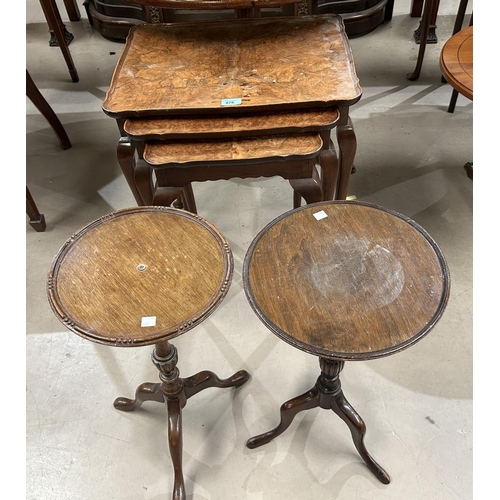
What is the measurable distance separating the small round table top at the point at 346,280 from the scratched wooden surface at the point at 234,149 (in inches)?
11.6

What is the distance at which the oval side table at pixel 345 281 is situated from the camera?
4.35 feet

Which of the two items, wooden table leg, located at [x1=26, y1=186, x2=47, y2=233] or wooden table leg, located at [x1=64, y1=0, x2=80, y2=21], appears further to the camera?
wooden table leg, located at [x1=64, y1=0, x2=80, y2=21]

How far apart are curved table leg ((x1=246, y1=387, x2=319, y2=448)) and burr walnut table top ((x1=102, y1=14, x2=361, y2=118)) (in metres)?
1.10

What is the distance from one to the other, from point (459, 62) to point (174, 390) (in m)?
1.92

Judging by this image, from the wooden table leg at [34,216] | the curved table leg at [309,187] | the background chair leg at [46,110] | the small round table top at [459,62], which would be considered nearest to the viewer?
the curved table leg at [309,187]

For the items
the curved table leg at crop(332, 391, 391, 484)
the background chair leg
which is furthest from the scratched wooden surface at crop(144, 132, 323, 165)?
the background chair leg

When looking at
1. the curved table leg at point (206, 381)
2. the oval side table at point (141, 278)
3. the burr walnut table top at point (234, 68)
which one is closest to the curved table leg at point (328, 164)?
the burr walnut table top at point (234, 68)

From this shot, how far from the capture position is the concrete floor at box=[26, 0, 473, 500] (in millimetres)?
1876

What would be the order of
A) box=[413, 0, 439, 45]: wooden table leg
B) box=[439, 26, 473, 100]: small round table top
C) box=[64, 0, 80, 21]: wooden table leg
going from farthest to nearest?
box=[64, 0, 80, 21]: wooden table leg → box=[413, 0, 439, 45]: wooden table leg → box=[439, 26, 473, 100]: small round table top

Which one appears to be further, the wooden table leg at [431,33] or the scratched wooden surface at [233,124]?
the wooden table leg at [431,33]

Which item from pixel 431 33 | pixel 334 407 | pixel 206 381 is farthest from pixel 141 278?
pixel 431 33

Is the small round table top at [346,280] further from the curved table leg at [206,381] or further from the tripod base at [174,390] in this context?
the curved table leg at [206,381]

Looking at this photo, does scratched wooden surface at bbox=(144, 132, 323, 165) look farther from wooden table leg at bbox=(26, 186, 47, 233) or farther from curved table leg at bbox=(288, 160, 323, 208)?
wooden table leg at bbox=(26, 186, 47, 233)

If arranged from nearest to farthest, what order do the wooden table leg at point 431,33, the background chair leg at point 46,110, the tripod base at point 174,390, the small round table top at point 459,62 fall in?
the tripod base at point 174,390 → the small round table top at point 459,62 → the background chair leg at point 46,110 → the wooden table leg at point 431,33
